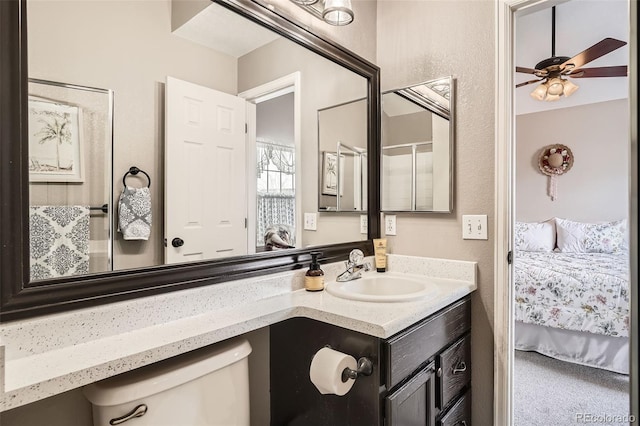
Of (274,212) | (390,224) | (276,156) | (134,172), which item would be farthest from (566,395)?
(134,172)

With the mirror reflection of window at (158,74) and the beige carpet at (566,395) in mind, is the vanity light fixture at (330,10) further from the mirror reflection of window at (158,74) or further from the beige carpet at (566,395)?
the beige carpet at (566,395)

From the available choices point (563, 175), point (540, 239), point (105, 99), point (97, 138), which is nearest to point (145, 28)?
point (105, 99)

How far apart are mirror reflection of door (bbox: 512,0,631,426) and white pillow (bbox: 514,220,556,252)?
0.04ft

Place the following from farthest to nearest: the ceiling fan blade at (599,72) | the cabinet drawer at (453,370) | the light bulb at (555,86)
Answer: the light bulb at (555,86)
the ceiling fan blade at (599,72)
the cabinet drawer at (453,370)

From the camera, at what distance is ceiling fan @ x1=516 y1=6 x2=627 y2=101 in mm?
2734

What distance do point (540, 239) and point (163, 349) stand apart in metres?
4.60

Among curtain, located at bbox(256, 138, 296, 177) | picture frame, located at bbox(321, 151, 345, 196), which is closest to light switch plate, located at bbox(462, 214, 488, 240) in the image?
picture frame, located at bbox(321, 151, 345, 196)

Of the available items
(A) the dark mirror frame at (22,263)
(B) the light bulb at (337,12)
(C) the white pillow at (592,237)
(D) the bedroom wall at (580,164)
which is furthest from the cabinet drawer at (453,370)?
(D) the bedroom wall at (580,164)

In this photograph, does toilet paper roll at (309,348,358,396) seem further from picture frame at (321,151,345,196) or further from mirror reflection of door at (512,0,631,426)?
picture frame at (321,151,345,196)

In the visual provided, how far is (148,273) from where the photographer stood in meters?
1.04

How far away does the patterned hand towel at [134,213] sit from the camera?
1028 mm

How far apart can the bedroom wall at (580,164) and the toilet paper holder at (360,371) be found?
4757 mm

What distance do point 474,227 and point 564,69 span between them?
2.31 meters

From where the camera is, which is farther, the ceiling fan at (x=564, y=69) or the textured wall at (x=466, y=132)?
the ceiling fan at (x=564, y=69)
